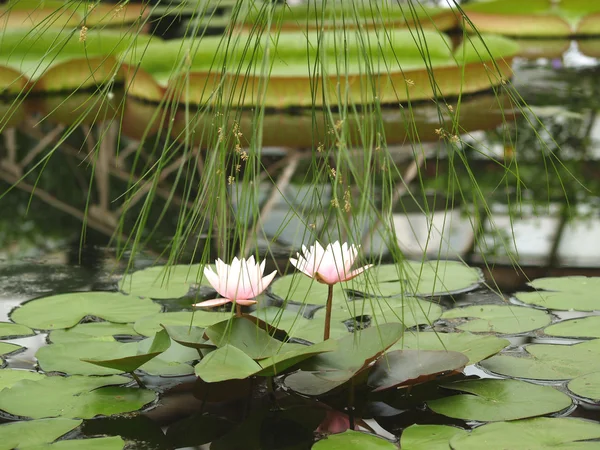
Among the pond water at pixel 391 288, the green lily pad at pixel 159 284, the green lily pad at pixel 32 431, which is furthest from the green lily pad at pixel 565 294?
the green lily pad at pixel 32 431

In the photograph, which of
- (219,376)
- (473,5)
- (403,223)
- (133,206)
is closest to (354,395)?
(219,376)

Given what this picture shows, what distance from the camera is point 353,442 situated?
44.7 inches

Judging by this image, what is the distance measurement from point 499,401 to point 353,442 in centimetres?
24

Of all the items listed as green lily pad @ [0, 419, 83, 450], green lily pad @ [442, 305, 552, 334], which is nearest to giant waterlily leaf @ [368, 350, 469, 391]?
green lily pad @ [442, 305, 552, 334]

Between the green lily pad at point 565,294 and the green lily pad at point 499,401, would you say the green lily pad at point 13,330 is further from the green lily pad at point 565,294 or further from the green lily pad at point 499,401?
the green lily pad at point 565,294

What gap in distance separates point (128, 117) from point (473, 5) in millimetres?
4194

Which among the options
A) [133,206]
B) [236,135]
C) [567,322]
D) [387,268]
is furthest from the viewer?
[133,206]

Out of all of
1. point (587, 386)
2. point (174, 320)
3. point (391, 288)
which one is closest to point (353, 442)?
point (587, 386)

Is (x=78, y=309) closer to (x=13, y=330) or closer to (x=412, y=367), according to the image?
(x=13, y=330)

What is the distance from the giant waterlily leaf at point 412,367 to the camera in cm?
123

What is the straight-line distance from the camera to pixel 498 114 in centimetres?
398

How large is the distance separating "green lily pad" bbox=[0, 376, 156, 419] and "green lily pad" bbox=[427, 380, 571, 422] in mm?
432

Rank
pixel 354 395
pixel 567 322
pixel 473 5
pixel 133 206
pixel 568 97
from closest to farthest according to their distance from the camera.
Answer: pixel 354 395 < pixel 567 322 < pixel 133 206 < pixel 568 97 < pixel 473 5

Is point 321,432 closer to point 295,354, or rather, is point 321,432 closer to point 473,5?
point 295,354
